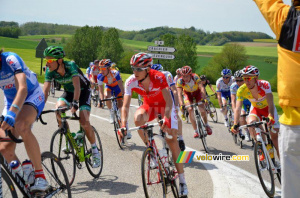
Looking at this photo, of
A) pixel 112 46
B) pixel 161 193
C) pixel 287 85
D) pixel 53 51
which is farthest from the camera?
pixel 112 46

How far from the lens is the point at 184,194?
17.4 ft

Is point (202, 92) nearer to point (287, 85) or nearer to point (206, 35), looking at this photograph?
point (287, 85)

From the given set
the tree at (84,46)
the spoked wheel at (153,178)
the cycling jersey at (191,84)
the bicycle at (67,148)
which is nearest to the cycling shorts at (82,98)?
the bicycle at (67,148)

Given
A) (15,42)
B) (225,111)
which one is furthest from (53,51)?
(15,42)

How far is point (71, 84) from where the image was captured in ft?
22.3

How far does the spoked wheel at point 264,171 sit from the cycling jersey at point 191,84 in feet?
17.0

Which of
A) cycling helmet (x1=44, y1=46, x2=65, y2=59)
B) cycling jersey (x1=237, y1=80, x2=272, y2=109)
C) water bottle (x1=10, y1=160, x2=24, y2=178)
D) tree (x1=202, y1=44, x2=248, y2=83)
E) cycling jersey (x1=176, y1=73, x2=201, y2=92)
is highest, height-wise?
cycling helmet (x1=44, y1=46, x2=65, y2=59)

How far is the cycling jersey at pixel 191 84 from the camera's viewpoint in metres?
11.2

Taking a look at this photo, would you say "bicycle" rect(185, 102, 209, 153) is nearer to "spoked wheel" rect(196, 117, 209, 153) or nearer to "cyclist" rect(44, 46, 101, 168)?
"spoked wheel" rect(196, 117, 209, 153)

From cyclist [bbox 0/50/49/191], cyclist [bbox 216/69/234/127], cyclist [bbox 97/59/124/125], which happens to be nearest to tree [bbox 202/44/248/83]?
cyclist [bbox 216/69/234/127]

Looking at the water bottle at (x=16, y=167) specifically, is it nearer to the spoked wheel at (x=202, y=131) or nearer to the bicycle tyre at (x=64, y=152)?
the bicycle tyre at (x=64, y=152)

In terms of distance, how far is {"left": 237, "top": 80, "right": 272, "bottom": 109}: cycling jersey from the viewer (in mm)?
7078

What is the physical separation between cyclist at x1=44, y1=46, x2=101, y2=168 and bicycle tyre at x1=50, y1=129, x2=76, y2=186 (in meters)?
0.24

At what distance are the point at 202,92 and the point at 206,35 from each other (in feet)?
448
